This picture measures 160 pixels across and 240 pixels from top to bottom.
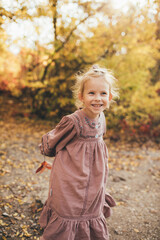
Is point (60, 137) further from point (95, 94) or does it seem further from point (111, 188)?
point (111, 188)

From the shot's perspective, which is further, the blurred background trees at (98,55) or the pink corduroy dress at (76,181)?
the blurred background trees at (98,55)

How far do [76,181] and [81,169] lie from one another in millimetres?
118

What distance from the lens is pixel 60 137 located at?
1.89 m

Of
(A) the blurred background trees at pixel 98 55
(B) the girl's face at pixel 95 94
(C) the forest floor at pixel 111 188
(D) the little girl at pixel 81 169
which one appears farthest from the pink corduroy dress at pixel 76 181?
(A) the blurred background trees at pixel 98 55

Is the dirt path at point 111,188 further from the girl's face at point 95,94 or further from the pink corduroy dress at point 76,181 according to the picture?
the girl's face at point 95,94

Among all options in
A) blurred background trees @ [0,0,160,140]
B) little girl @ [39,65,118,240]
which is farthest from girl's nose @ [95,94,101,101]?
blurred background trees @ [0,0,160,140]

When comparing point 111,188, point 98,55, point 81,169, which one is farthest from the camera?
point 98,55

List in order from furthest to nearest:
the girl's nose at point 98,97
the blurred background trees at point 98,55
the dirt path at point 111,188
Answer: the blurred background trees at point 98,55 → the dirt path at point 111,188 → the girl's nose at point 98,97

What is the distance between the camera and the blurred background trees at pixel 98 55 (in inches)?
192

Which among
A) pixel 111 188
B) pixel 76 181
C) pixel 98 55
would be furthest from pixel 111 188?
pixel 98 55

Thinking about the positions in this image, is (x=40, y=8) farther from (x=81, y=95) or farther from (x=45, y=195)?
(x=45, y=195)

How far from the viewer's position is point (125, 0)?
4789 mm

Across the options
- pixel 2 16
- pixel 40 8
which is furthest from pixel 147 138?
pixel 2 16

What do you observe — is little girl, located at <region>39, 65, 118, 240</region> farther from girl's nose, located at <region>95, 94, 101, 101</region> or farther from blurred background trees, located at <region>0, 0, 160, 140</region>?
blurred background trees, located at <region>0, 0, 160, 140</region>
